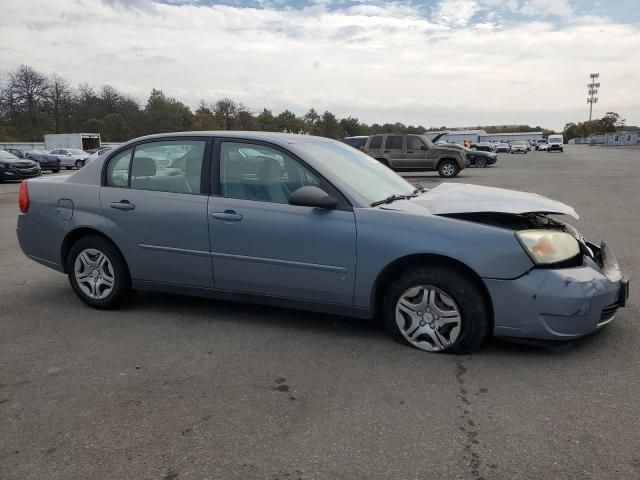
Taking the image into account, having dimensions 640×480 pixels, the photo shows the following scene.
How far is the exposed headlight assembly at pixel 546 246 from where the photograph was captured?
3.44 meters

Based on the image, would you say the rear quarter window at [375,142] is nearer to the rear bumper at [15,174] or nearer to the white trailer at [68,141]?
the rear bumper at [15,174]

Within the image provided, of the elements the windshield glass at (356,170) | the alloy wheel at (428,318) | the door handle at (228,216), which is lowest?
the alloy wheel at (428,318)

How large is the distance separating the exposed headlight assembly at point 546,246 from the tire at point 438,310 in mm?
419

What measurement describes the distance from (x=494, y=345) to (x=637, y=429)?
3.87 ft

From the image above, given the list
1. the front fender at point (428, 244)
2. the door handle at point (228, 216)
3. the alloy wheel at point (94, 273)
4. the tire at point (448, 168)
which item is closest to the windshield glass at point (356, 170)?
the front fender at point (428, 244)

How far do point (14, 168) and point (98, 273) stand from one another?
67.5 ft

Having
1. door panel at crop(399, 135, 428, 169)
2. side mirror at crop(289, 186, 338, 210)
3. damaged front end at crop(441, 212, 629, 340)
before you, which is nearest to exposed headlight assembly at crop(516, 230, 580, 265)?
damaged front end at crop(441, 212, 629, 340)

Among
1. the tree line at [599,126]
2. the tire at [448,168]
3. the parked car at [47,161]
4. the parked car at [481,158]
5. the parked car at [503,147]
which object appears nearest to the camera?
the tire at [448,168]

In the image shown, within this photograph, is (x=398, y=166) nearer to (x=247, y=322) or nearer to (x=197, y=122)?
(x=247, y=322)

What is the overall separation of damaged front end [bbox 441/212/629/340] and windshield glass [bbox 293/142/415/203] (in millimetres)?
878

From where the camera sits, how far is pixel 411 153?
21719 millimetres

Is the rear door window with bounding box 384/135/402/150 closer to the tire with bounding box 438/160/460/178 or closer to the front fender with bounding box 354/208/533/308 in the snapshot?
the tire with bounding box 438/160/460/178

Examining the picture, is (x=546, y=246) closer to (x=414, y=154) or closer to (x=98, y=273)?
(x=98, y=273)

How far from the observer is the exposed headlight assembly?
3.44 meters
